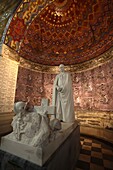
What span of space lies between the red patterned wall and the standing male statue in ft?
10.9

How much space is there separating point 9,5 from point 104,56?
5.90 meters

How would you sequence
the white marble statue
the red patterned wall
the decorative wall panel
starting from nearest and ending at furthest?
1. the white marble statue
2. the decorative wall panel
3. the red patterned wall

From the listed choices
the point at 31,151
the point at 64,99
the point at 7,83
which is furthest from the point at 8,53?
the point at 31,151

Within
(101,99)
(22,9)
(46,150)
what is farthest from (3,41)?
(101,99)

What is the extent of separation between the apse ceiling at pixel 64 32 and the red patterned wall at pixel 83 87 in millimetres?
1218

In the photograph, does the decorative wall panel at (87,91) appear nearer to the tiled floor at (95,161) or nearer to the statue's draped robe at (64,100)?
the tiled floor at (95,161)

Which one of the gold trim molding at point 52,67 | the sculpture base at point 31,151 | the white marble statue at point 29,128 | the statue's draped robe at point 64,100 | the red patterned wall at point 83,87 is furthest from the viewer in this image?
the red patterned wall at point 83,87

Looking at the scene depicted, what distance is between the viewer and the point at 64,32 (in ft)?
24.8

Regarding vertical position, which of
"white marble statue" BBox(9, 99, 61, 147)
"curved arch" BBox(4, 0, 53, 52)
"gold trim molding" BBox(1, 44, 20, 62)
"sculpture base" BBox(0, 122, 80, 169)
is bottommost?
"sculpture base" BBox(0, 122, 80, 169)

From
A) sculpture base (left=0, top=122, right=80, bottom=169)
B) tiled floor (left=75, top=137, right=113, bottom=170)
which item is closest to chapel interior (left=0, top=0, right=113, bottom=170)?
tiled floor (left=75, top=137, right=113, bottom=170)

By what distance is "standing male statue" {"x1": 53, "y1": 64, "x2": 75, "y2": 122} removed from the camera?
2928mm

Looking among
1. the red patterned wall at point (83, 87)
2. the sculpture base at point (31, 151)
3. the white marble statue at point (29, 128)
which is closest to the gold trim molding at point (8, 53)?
the red patterned wall at point (83, 87)

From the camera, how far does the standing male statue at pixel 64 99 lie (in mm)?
2928

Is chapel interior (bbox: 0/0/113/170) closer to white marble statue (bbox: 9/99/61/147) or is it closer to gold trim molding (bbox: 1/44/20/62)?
gold trim molding (bbox: 1/44/20/62)
